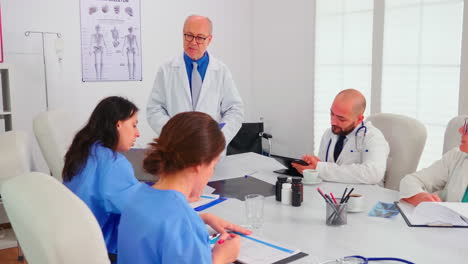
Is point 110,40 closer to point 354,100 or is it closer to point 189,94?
point 189,94

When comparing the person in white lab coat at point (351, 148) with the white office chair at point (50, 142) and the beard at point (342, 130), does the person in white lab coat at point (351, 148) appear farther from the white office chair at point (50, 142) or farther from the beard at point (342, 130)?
the white office chair at point (50, 142)

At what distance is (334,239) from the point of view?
1.67 metres

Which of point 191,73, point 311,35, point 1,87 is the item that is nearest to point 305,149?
point 311,35

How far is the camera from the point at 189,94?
3150 millimetres

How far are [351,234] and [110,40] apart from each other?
3590 mm

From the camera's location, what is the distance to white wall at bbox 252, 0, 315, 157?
4.97 meters

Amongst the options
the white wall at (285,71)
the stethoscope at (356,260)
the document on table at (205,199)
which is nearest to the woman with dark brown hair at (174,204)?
the stethoscope at (356,260)

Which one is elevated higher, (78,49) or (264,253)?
(78,49)

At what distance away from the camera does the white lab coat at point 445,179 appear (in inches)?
83.1

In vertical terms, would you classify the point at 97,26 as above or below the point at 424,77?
above

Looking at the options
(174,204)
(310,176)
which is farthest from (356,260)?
(310,176)

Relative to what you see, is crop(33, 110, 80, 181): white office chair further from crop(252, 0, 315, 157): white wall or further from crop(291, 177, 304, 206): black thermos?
crop(252, 0, 315, 157): white wall

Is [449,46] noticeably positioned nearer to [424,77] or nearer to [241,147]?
[424,77]

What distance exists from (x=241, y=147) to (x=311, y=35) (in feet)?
4.38
